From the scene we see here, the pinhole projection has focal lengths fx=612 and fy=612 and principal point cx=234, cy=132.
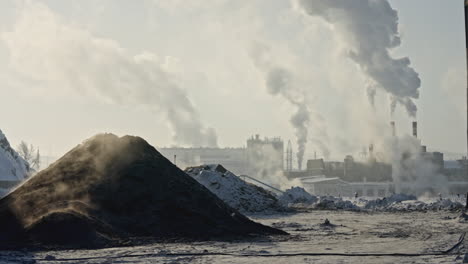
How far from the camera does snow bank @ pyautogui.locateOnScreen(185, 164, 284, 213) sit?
51.9 m

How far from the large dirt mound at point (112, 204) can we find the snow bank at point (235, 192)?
21.6 m

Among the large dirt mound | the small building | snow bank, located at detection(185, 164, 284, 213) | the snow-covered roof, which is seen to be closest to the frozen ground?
the large dirt mound

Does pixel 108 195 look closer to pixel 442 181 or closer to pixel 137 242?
pixel 137 242

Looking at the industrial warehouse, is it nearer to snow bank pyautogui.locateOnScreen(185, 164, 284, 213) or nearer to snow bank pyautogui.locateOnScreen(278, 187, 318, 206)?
snow bank pyautogui.locateOnScreen(278, 187, 318, 206)

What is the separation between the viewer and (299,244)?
23.1m

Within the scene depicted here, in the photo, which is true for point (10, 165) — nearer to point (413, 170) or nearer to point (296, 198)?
point (296, 198)

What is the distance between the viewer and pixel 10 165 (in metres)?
109

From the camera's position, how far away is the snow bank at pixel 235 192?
5194 cm

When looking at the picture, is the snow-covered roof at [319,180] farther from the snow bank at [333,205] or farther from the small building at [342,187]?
the snow bank at [333,205]

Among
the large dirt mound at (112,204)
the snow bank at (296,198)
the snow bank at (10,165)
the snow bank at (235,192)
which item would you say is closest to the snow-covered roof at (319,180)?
the snow bank at (10,165)

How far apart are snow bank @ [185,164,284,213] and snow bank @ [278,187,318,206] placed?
9702 millimetres

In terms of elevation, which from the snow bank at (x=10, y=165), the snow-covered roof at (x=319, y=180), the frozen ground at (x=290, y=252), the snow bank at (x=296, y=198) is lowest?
the frozen ground at (x=290, y=252)

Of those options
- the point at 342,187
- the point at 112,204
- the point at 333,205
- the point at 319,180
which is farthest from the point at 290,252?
the point at 319,180

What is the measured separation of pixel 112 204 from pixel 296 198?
143ft
